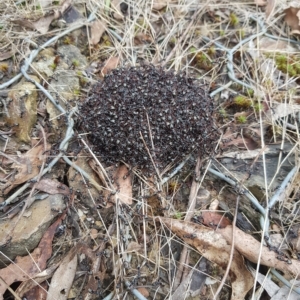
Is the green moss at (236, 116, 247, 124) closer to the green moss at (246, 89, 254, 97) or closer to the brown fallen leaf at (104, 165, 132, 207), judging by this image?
the green moss at (246, 89, 254, 97)

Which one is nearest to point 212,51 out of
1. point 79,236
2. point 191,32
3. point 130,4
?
point 191,32

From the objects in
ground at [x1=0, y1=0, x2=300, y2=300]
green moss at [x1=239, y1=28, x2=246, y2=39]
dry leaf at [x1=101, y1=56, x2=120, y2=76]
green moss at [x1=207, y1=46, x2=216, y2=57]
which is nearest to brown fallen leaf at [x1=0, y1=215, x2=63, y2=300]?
ground at [x1=0, y1=0, x2=300, y2=300]

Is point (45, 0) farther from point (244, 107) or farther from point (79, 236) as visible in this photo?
point (79, 236)

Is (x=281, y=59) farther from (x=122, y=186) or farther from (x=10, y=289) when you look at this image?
(x=10, y=289)

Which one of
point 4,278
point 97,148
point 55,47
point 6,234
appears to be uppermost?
point 55,47

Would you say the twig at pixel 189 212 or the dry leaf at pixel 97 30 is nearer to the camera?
the twig at pixel 189 212

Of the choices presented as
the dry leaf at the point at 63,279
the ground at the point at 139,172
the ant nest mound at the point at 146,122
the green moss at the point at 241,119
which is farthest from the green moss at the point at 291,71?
the dry leaf at the point at 63,279

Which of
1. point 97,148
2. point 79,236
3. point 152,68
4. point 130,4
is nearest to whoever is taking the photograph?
point 79,236

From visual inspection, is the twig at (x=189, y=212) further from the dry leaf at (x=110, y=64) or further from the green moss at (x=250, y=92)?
the dry leaf at (x=110, y=64)
